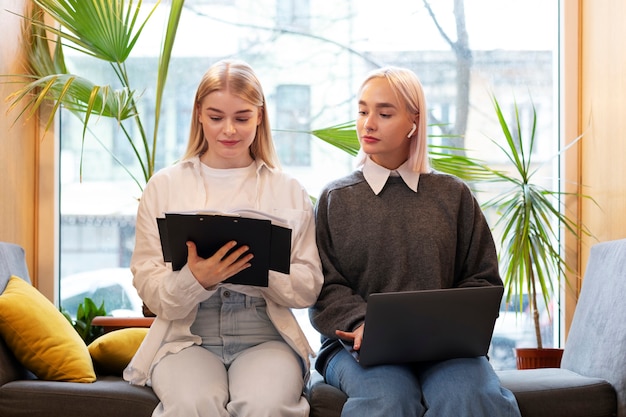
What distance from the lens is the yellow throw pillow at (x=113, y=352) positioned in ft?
8.23

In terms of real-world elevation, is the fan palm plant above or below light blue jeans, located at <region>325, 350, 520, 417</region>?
above

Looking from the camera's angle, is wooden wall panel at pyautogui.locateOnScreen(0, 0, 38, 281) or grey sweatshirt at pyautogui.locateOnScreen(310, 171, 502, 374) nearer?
grey sweatshirt at pyautogui.locateOnScreen(310, 171, 502, 374)

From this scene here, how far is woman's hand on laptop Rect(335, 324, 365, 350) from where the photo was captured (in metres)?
2.20

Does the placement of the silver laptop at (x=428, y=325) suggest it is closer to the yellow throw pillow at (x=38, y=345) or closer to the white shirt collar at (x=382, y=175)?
the white shirt collar at (x=382, y=175)

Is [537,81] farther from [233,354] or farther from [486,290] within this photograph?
[233,354]

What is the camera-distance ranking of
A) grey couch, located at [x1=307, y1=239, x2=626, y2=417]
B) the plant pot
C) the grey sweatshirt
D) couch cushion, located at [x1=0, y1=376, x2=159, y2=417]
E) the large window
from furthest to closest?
the large window
the plant pot
the grey sweatshirt
grey couch, located at [x1=307, y1=239, x2=626, y2=417]
couch cushion, located at [x1=0, y1=376, x2=159, y2=417]

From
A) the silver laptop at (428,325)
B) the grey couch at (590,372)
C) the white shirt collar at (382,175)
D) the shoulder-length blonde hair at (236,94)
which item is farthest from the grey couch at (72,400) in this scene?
the white shirt collar at (382,175)

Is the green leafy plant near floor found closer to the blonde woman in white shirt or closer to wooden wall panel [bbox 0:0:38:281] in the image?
wooden wall panel [bbox 0:0:38:281]

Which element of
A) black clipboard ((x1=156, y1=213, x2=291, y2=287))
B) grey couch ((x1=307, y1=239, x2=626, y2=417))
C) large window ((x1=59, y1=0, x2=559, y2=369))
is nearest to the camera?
black clipboard ((x1=156, y1=213, x2=291, y2=287))

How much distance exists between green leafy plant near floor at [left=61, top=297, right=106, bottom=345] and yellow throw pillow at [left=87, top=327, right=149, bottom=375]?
0.45 metres

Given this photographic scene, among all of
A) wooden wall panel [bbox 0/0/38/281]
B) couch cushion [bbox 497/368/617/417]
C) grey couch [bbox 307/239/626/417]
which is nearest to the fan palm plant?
wooden wall panel [bbox 0/0/38/281]

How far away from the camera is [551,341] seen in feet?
11.6

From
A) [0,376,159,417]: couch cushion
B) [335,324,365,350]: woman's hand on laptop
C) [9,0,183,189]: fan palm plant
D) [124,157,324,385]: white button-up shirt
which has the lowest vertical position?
[0,376,159,417]: couch cushion

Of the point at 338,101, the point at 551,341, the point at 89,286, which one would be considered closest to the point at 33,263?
the point at 89,286
